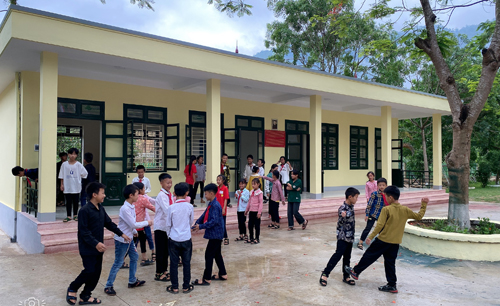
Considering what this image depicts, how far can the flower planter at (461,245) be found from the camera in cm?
583

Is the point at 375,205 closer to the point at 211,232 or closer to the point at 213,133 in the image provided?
the point at 211,232

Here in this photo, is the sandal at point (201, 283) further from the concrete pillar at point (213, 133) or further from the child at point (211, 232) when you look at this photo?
the concrete pillar at point (213, 133)

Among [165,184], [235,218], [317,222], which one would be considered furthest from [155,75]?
[317,222]

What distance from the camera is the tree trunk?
6.65 m

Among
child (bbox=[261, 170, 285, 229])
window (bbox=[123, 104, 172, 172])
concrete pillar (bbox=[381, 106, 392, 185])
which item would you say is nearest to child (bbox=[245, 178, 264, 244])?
child (bbox=[261, 170, 285, 229])

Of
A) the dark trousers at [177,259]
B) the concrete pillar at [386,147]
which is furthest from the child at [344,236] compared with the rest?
the concrete pillar at [386,147]

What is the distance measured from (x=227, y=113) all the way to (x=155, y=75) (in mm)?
3052

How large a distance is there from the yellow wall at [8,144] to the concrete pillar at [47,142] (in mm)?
2051

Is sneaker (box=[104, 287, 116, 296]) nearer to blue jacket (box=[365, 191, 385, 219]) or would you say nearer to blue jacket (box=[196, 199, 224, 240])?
blue jacket (box=[196, 199, 224, 240])

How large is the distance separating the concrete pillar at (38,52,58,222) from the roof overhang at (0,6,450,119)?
1.41 ft

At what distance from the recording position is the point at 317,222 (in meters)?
9.50

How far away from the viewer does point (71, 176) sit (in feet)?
22.2

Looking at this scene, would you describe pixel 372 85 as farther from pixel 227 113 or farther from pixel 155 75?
pixel 155 75

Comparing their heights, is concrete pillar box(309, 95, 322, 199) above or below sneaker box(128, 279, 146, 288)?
above
